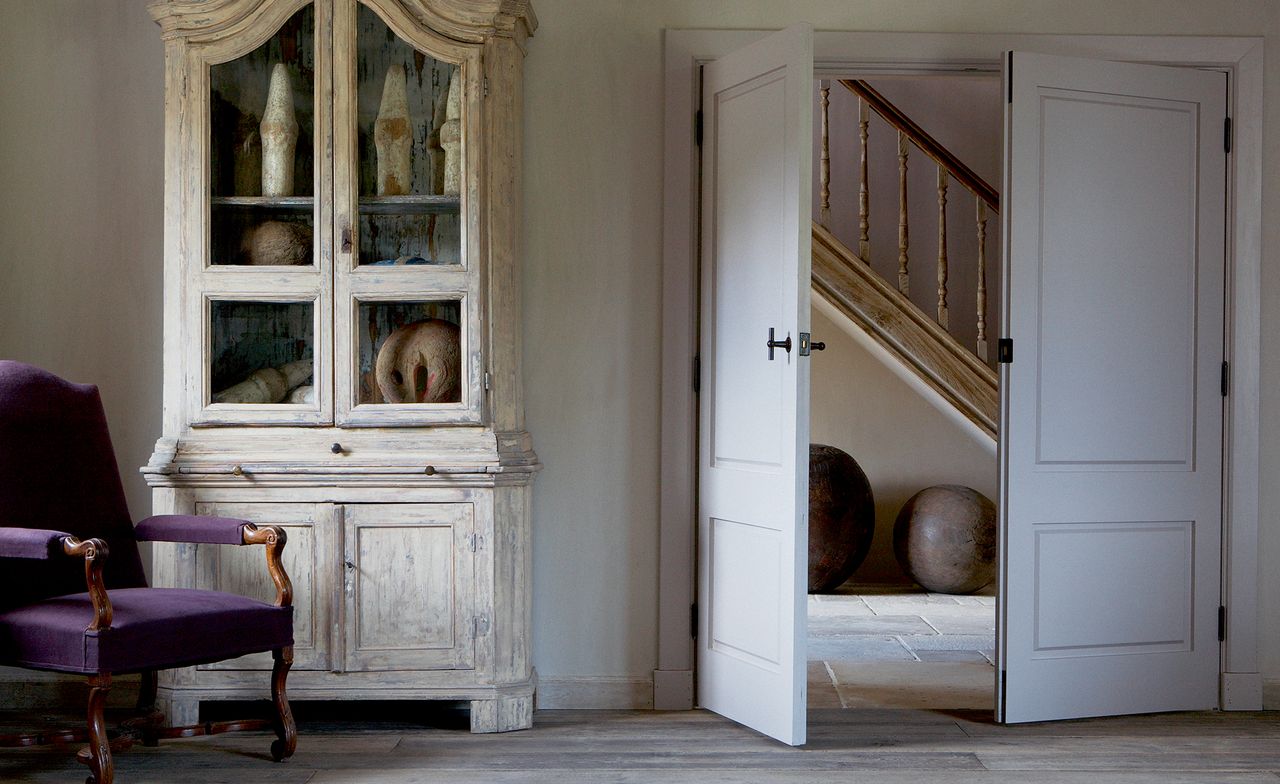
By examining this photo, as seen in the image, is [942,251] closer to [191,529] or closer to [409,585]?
[409,585]

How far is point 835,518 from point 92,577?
4023 millimetres

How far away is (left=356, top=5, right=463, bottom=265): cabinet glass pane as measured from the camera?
3.38 metres

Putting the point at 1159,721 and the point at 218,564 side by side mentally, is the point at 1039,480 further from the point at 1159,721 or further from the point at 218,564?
the point at 218,564

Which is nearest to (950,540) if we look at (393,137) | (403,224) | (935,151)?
(935,151)

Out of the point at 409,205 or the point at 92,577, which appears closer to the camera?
the point at 92,577

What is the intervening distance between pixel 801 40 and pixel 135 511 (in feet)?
8.39

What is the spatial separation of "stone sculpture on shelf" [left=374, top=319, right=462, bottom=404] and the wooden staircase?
3.21m

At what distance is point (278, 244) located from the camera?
3.39m

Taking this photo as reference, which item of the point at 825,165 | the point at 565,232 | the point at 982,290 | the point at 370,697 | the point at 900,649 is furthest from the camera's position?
the point at 825,165

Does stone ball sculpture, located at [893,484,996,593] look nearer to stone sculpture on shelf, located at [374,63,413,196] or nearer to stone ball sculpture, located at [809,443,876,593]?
stone ball sculpture, located at [809,443,876,593]

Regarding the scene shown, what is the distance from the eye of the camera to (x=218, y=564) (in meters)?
3.34

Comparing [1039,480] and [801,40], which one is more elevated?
[801,40]

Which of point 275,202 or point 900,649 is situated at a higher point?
point 275,202

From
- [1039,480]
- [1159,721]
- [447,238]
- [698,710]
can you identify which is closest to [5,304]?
[447,238]
